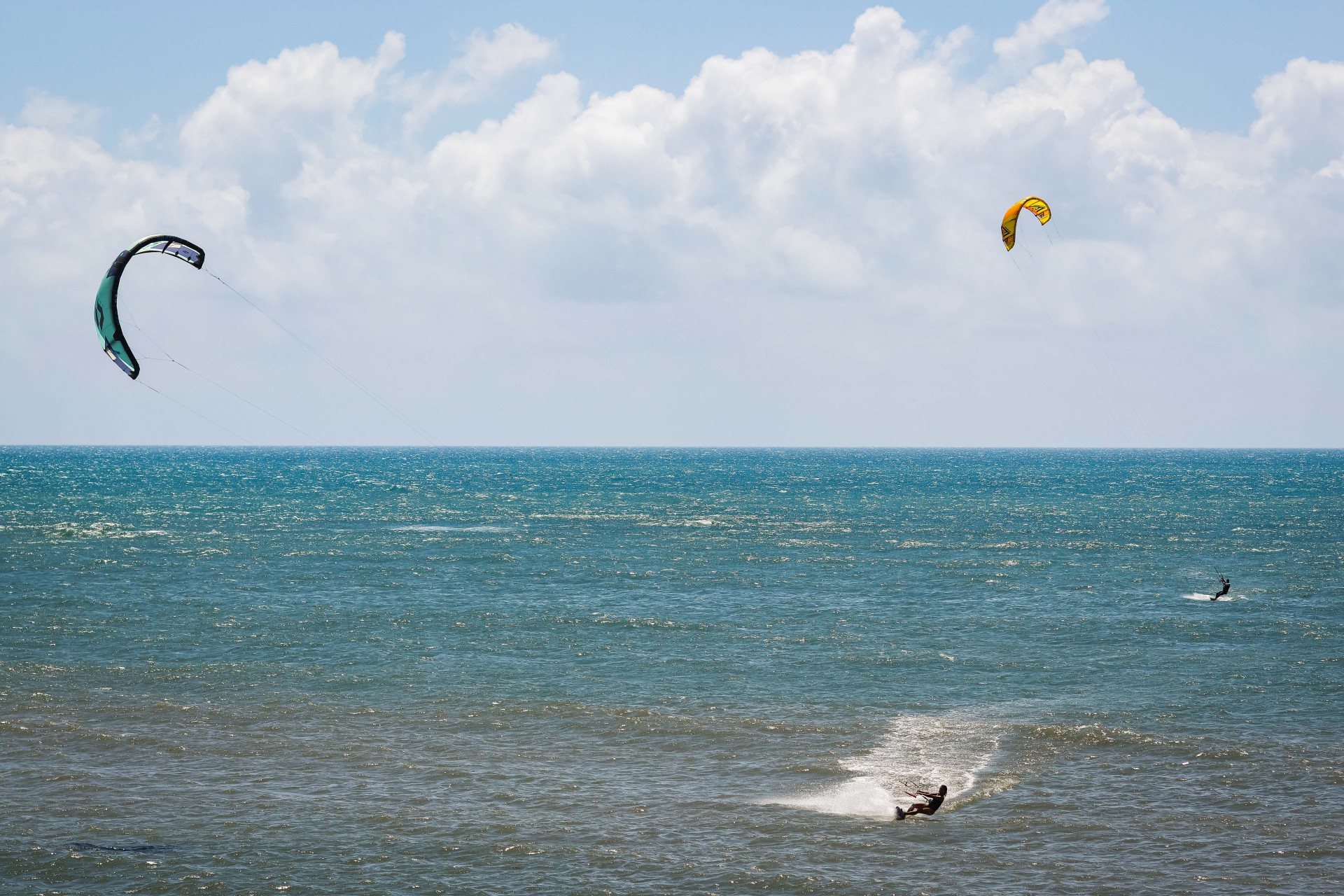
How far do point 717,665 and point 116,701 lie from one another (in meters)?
17.5

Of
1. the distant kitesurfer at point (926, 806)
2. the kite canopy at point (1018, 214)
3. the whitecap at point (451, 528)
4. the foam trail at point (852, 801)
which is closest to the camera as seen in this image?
the distant kitesurfer at point (926, 806)

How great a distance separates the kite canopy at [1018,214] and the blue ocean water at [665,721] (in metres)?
15.2

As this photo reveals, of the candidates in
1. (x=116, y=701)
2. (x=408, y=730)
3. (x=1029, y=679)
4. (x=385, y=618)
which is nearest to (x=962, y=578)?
(x=1029, y=679)

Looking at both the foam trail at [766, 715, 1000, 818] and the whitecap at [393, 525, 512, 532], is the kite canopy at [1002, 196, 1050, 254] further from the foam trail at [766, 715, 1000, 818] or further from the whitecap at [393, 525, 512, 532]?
the whitecap at [393, 525, 512, 532]

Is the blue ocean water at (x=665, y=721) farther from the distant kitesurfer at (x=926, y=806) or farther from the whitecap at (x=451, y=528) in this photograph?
the whitecap at (x=451, y=528)

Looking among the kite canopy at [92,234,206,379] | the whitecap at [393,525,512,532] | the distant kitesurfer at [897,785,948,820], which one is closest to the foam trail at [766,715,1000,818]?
the distant kitesurfer at [897,785,948,820]

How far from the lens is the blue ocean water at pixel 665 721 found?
1916cm

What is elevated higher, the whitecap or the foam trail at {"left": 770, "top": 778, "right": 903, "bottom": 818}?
the whitecap

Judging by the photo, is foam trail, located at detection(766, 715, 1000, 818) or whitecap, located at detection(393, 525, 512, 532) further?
whitecap, located at detection(393, 525, 512, 532)

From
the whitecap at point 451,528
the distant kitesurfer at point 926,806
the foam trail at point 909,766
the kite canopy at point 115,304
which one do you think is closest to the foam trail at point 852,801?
the foam trail at point 909,766

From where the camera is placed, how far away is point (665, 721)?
28.1 metres

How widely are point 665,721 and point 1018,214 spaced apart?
82.3ft

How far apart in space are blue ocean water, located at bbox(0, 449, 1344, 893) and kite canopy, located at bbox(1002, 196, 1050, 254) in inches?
597

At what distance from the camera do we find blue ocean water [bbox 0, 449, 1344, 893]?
1916 centimetres
